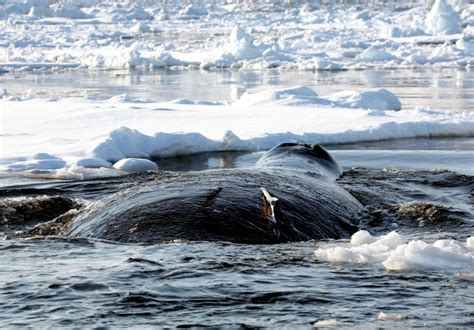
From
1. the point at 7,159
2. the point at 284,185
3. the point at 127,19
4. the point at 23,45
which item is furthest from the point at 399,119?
the point at 127,19

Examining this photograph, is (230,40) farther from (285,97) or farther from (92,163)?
(92,163)

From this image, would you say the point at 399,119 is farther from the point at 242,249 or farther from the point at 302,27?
the point at 302,27

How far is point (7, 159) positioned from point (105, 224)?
4.55m

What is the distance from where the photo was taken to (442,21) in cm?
4494

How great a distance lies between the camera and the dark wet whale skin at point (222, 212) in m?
5.25

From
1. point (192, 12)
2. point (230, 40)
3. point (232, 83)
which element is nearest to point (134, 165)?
point (232, 83)

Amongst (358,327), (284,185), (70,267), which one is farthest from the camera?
(284,185)

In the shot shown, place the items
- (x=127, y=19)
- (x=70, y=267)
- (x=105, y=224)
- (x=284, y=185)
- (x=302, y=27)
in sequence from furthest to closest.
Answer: (x=127, y=19), (x=302, y=27), (x=284, y=185), (x=105, y=224), (x=70, y=267)

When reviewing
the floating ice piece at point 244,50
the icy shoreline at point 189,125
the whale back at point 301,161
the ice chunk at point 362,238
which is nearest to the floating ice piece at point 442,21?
the floating ice piece at point 244,50

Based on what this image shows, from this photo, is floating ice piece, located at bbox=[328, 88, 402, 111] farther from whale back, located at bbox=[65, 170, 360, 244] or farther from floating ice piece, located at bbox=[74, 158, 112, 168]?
whale back, located at bbox=[65, 170, 360, 244]

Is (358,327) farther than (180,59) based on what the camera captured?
No

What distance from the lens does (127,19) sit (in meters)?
74.2

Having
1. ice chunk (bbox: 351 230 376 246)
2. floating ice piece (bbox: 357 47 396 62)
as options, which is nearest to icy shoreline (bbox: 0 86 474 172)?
ice chunk (bbox: 351 230 376 246)

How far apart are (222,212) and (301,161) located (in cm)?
224
